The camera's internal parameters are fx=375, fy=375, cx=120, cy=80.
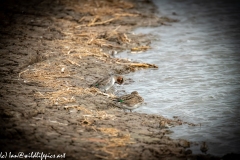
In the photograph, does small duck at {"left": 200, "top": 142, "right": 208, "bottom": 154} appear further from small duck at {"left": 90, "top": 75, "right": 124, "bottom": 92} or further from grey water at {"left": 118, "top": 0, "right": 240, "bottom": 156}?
small duck at {"left": 90, "top": 75, "right": 124, "bottom": 92}

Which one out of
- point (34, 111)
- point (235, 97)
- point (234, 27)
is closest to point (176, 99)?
point (235, 97)

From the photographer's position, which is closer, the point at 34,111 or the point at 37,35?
the point at 34,111

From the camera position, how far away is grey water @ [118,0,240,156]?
5.59 metres

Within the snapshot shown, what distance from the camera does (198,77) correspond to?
25.3 feet

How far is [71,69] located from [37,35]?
242cm

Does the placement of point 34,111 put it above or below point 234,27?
below

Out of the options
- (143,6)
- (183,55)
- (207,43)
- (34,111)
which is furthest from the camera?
(143,6)

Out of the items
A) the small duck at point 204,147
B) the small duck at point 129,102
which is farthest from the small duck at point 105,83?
the small duck at point 204,147

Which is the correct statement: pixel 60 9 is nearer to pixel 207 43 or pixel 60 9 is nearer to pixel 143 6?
pixel 143 6

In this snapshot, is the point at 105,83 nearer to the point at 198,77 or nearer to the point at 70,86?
the point at 70,86

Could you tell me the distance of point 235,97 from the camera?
264 inches

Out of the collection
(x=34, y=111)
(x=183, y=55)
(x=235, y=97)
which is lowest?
(x=34, y=111)

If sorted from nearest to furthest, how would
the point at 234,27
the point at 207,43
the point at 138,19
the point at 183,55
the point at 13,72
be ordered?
the point at 13,72
the point at 183,55
the point at 207,43
the point at 234,27
the point at 138,19

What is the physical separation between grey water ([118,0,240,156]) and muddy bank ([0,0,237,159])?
0.36 metres
